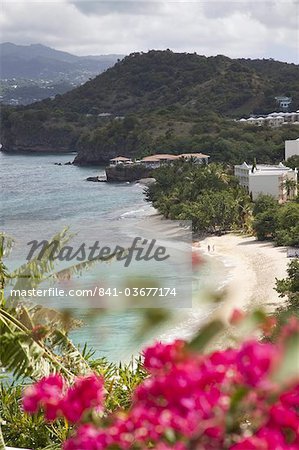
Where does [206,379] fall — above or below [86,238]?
above

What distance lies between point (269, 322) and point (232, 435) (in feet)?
0.72

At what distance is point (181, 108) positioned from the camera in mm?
83562

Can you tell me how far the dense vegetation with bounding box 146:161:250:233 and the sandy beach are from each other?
120 cm

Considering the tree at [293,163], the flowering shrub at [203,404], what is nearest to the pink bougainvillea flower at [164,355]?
the flowering shrub at [203,404]

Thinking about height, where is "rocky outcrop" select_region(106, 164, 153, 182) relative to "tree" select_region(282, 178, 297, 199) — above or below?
below

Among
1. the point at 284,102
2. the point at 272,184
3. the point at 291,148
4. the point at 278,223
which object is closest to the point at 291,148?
the point at 291,148

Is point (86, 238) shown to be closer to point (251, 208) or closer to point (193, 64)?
point (251, 208)

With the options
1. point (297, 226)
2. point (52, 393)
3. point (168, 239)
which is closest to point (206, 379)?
point (52, 393)

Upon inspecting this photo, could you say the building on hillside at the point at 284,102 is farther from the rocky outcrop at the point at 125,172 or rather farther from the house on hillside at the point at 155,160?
the rocky outcrop at the point at 125,172

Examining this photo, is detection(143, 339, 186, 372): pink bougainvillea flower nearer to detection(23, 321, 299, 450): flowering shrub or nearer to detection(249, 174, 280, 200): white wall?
detection(23, 321, 299, 450): flowering shrub

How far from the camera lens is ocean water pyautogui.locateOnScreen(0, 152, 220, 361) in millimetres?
17672

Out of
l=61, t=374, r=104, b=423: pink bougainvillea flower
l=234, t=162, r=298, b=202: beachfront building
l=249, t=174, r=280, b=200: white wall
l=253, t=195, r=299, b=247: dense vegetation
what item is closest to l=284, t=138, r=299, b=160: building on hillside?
l=234, t=162, r=298, b=202: beachfront building

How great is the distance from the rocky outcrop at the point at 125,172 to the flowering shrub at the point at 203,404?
58070 mm

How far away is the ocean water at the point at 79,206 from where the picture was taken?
17.7m
